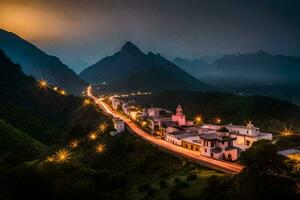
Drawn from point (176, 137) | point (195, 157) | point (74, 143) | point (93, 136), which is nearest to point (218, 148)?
point (195, 157)

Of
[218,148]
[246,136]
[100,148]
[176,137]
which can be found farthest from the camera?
[100,148]

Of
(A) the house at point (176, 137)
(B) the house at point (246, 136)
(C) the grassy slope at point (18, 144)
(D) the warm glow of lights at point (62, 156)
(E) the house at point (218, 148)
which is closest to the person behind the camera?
(E) the house at point (218, 148)

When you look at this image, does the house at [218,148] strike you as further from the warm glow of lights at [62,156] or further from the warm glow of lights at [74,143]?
the warm glow of lights at [74,143]

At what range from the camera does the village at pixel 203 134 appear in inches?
2076

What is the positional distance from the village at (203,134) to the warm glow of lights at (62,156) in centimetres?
1492

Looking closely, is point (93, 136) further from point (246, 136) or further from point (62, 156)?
point (246, 136)

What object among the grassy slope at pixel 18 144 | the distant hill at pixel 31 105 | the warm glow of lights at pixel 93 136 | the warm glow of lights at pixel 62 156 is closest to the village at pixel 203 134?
the warm glow of lights at pixel 93 136

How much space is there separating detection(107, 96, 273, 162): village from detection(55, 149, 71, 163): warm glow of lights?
14920mm

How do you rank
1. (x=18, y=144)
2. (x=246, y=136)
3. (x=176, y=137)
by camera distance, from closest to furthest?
(x=176, y=137) < (x=246, y=136) < (x=18, y=144)

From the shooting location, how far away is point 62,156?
66062mm

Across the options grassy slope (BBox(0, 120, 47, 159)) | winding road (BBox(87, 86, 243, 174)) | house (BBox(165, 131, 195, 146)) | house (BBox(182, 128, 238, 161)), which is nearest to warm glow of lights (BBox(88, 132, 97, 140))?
winding road (BBox(87, 86, 243, 174))

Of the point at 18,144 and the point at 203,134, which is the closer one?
the point at 203,134

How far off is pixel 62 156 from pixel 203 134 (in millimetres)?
32216

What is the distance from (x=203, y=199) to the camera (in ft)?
101
